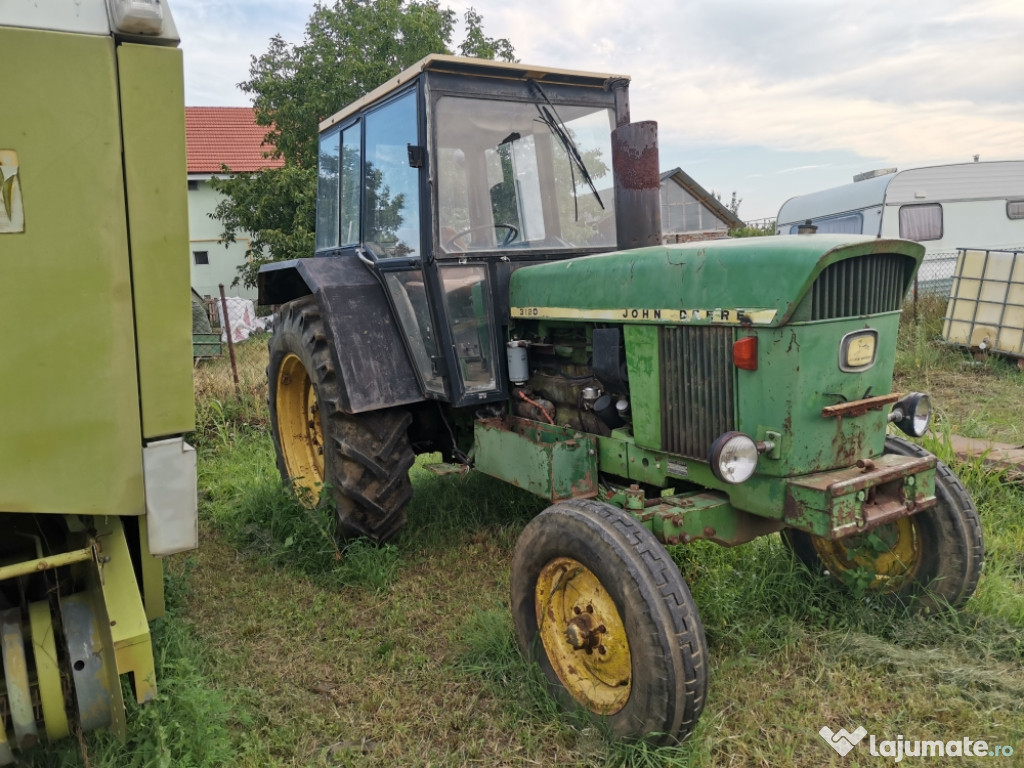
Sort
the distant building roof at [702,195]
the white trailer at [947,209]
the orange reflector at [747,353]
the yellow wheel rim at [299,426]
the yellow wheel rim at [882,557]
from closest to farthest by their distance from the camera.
A: the orange reflector at [747,353] → the yellow wheel rim at [882,557] → the yellow wheel rim at [299,426] → the white trailer at [947,209] → the distant building roof at [702,195]

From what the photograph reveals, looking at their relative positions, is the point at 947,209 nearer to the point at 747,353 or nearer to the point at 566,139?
the point at 566,139

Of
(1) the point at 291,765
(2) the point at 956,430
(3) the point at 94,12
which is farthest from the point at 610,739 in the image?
(2) the point at 956,430

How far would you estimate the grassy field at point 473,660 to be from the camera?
94.0 inches

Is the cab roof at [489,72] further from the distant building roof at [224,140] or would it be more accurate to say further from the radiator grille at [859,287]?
the distant building roof at [224,140]

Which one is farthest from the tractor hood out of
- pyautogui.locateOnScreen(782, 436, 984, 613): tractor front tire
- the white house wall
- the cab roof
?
the white house wall

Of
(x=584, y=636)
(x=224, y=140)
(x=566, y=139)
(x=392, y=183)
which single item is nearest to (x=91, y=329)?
(x=584, y=636)

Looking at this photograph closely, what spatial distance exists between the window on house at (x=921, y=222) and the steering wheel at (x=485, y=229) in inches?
388

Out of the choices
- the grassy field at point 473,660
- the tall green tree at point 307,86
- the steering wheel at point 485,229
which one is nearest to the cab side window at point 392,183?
the steering wheel at point 485,229

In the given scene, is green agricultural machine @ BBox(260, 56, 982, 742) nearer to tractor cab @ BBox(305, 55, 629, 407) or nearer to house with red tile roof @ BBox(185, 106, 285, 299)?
tractor cab @ BBox(305, 55, 629, 407)

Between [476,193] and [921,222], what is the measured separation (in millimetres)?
10389

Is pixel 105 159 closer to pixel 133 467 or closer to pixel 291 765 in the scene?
pixel 133 467

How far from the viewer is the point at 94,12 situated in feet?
6.16

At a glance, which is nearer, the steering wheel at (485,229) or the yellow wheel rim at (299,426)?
the steering wheel at (485,229)

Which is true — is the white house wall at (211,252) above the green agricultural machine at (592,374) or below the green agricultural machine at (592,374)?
above
